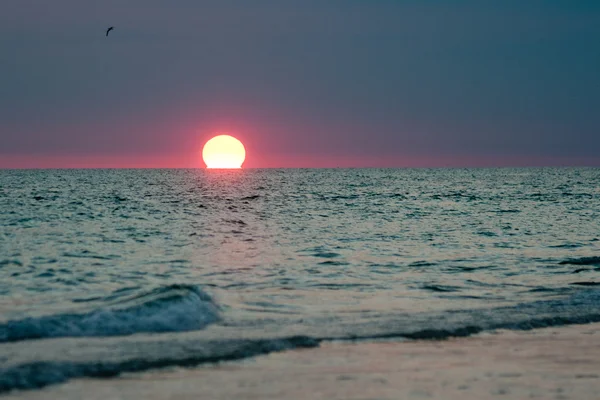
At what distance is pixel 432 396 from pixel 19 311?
971 cm

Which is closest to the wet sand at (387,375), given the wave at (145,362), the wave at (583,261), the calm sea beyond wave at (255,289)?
the wave at (145,362)

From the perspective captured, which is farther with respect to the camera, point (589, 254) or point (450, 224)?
point (450, 224)

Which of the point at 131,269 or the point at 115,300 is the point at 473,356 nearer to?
the point at 115,300

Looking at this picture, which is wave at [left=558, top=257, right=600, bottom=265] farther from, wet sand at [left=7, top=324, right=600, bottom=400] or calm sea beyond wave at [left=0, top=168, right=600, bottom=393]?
wet sand at [left=7, top=324, right=600, bottom=400]

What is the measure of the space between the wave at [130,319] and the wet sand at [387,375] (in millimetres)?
3071

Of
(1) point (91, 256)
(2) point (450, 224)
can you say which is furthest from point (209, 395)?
(2) point (450, 224)

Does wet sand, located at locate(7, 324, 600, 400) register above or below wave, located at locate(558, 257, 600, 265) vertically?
above

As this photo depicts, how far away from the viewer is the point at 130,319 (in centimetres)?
1455

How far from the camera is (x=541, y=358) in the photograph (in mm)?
12031

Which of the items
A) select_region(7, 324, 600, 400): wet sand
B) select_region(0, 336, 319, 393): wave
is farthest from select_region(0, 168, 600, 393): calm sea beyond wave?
select_region(7, 324, 600, 400): wet sand

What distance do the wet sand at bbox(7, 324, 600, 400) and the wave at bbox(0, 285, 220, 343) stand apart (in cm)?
307

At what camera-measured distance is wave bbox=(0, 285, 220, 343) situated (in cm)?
1352

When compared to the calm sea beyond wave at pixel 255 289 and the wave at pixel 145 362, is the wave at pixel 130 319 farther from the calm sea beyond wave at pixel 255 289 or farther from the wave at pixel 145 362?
the wave at pixel 145 362

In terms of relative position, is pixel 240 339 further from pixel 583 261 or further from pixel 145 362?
pixel 583 261
